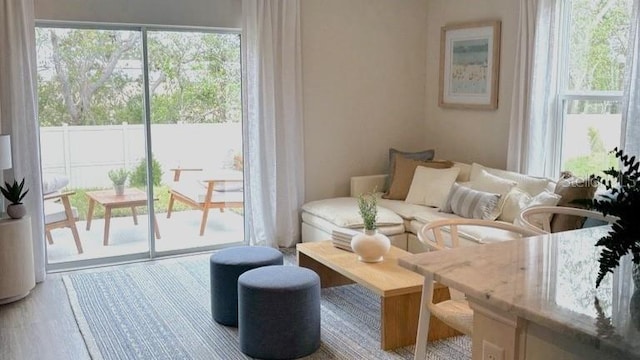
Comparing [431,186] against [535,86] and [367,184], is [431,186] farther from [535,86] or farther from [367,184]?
[535,86]

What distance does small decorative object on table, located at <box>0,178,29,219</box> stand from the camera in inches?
169

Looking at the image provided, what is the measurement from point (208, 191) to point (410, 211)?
6.07 ft

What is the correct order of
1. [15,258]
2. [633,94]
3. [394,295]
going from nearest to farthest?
[394,295], [633,94], [15,258]

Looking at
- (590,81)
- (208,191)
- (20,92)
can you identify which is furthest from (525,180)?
(20,92)

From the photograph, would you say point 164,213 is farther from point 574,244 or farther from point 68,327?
point 574,244

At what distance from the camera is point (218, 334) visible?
3770 mm

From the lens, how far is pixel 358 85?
6047 millimetres

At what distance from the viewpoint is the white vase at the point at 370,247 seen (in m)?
3.91

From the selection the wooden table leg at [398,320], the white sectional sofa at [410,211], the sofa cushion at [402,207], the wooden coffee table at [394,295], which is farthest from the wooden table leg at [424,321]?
the sofa cushion at [402,207]

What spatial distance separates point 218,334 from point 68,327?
3.18ft

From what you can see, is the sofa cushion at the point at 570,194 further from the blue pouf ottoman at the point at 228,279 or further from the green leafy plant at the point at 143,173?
the green leafy plant at the point at 143,173

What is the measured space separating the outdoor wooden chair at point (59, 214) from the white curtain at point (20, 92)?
34 cm

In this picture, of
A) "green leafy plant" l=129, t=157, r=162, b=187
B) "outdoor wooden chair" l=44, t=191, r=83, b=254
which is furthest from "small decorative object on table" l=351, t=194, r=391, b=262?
"outdoor wooden chair" l=44, t=191, r=83, b=254

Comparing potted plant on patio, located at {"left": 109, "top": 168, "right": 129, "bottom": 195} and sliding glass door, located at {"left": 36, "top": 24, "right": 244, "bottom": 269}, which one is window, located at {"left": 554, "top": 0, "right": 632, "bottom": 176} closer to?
sliding glass door, located at {"left": 36, "top": 24, "right": 244, "bottom": 269}
